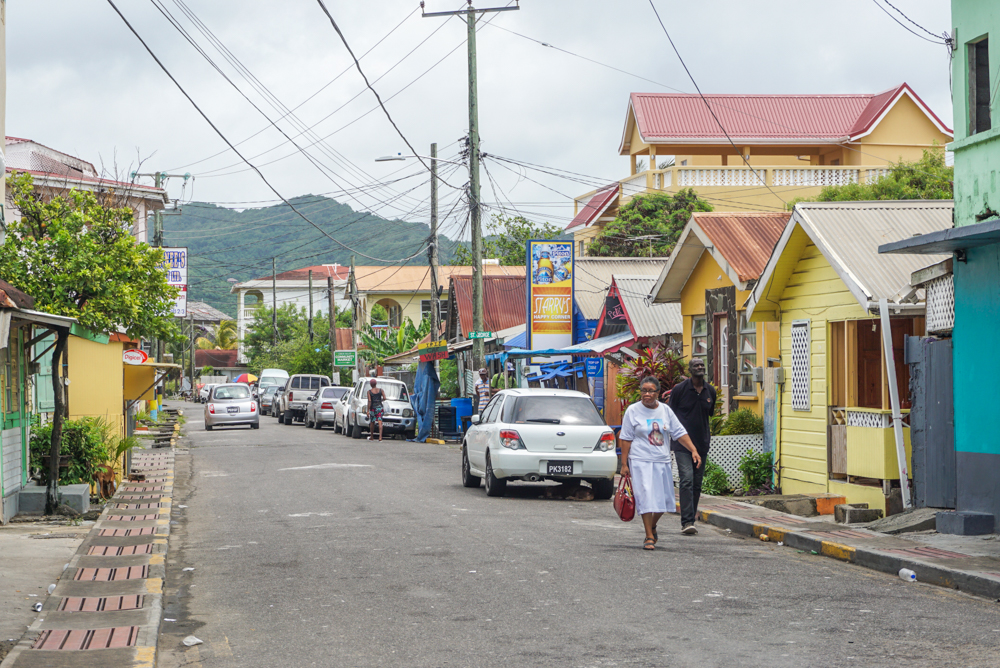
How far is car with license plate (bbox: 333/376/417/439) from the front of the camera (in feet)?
112

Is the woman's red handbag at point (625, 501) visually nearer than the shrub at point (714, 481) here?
Yes

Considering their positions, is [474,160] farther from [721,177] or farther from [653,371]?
[653,371]

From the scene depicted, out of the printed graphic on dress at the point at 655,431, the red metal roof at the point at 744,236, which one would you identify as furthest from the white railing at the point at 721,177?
the printed graphic on dress at the point at 655,431

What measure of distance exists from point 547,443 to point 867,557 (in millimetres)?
6112

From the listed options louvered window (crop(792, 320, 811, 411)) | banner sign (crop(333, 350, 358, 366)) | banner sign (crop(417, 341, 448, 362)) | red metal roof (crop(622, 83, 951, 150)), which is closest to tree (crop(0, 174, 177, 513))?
louvered window (crop(792, 320, 811, 411))

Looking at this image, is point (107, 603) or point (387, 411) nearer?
point (107, 603)

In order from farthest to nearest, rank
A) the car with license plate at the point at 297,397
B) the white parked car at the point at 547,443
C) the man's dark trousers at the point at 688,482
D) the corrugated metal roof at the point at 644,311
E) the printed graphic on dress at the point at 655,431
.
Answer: the car with license plate at the point at 297,397 → the corrugated metal roof at the point at 644,311 → the white parked car at the point at 547,443 → the man's dark trousers at the point at 688,482 → the printed graphic on dress at the point at 655,431

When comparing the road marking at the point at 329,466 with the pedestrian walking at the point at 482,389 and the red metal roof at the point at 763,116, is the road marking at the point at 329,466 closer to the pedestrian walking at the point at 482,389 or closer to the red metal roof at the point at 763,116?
the pedestrian walking at the point at 482,389

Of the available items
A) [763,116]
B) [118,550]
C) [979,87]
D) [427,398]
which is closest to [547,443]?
[118,550]

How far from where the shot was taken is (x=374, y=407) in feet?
111

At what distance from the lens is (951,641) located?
278 inches

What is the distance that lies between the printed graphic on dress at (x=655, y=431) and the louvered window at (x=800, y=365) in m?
5.18

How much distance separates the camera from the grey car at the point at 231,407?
3862cm

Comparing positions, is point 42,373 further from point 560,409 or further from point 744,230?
point 744,230
